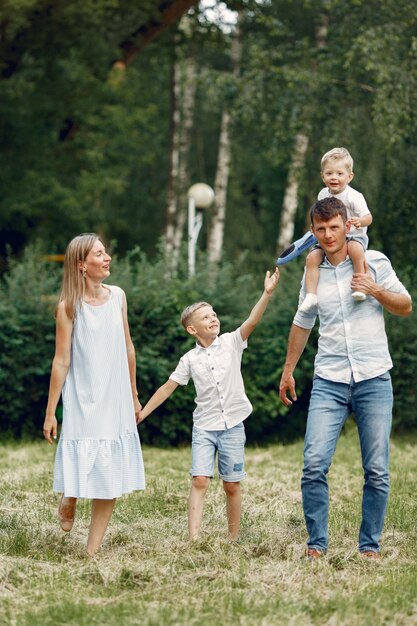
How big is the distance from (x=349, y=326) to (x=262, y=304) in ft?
2.00

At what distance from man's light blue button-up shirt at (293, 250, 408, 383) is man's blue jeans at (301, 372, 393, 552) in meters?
0.08

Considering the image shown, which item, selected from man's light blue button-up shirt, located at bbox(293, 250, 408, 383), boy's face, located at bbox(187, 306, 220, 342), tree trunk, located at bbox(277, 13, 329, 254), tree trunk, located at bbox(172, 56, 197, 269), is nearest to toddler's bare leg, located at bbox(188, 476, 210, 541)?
boy's face, located at bbox(187, 306, 220, 342)

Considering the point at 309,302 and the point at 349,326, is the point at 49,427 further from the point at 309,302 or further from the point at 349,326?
the point at 349,326

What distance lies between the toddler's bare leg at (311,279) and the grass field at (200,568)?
4.72ft

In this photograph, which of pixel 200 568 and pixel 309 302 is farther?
pixel 309 302

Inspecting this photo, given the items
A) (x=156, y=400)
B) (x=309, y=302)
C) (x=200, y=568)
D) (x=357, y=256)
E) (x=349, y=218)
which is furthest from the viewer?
(x=156, y=400)

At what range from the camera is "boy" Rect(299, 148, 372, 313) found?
20.5 ft

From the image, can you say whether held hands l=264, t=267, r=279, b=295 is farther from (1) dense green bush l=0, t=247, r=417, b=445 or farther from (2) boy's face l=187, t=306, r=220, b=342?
(1) dense green bush l=0, t=247, r=417, b=445

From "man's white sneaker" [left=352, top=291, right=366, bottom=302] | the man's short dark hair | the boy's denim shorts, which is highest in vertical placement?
the man's short dark hair

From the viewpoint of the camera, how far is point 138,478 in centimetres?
643

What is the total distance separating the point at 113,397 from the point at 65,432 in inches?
13.6

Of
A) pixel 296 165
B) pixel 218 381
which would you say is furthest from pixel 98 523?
pixel 296 165

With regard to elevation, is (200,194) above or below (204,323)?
above

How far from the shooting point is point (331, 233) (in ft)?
20.4
